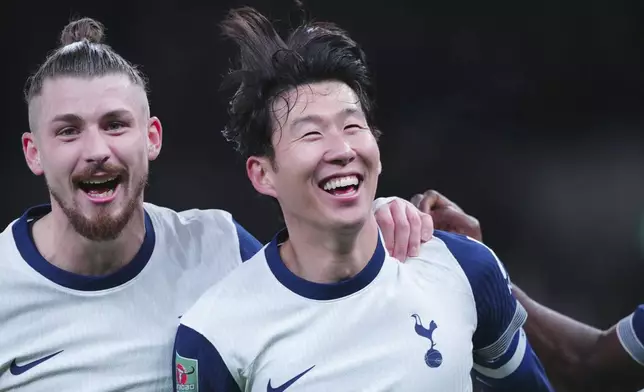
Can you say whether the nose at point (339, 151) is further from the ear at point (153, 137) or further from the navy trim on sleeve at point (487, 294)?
the ear at point (153, 137)

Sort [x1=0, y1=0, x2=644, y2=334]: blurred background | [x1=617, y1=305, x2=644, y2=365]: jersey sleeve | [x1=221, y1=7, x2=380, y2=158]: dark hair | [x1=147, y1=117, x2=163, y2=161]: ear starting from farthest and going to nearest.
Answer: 1. [x1=0, y1=0, x2=644, y2=334]: blurred background
2. [x1=617, y1=305, x2=644, y2=365]: jersey sleeve
3. [x1=147, y1=117, x2=163, y2=161]: ear
4. [x1=221, y1=7, x2=380, y2=158]: dark hair

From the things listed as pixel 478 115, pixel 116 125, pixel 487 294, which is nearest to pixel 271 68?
pixel 116 125

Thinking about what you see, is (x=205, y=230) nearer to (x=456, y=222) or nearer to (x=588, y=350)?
(x=456, y=222)

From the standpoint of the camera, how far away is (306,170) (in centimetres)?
197

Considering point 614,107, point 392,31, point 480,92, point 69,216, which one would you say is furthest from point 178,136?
point 69,216

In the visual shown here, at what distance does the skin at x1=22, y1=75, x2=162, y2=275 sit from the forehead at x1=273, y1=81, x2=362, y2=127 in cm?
37

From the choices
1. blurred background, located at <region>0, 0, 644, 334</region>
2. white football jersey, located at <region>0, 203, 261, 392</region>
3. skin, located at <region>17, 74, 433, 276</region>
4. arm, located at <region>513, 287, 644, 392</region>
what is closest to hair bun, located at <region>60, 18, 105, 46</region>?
skin, located at <region>17, 74, 433, 276</region>

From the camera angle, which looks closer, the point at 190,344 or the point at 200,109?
the point at 190,344

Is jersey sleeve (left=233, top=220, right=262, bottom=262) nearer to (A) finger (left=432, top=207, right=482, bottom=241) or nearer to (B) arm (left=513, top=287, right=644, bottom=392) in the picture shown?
(A) finger (left=432, top=207, right=482, bottom=241)

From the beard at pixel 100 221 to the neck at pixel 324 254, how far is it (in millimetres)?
392

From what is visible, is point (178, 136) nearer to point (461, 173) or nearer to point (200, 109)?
point (200, 109)

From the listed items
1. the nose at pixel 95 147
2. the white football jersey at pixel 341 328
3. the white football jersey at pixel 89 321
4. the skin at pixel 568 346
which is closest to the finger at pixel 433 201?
the skin at pixel 568 346

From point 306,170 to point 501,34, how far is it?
3.63 m

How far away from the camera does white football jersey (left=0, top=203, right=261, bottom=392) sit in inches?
82.9
